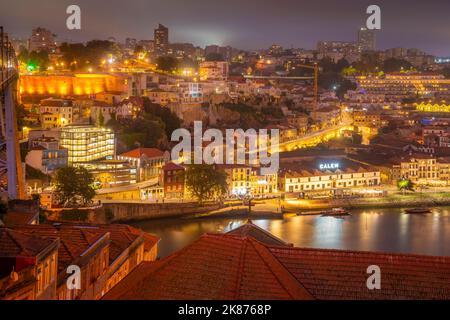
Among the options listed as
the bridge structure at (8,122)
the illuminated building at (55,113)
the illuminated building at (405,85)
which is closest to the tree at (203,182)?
the illuminated building at (55,113)

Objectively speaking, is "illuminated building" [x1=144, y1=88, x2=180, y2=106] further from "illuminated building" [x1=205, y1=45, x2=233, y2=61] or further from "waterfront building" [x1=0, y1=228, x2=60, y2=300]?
"illuminated building" [x1=205, y1=45, x2=233, y2=61]

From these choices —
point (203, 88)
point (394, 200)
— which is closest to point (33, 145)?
point (394, 200)

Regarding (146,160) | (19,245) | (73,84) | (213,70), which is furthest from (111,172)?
(213,70)

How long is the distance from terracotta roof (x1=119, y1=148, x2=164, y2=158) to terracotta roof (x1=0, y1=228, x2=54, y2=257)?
7784 millimetres

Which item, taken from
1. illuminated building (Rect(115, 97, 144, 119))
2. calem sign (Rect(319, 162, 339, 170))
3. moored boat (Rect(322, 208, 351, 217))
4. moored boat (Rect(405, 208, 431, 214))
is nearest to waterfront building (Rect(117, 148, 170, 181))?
illuminated building (Rect(115, 97, 144, 119))

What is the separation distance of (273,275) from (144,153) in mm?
8465

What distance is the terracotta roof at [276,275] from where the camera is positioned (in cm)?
205

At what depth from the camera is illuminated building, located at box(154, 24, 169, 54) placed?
29359 mm

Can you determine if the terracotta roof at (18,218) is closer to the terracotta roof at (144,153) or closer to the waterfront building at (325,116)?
the terracotta roof at (144,153)

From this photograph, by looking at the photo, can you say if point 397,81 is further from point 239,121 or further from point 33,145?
point 33,145

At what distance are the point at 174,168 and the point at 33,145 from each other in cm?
194

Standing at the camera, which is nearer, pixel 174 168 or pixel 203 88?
pixel 174 168

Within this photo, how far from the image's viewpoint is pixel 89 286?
10.4ft

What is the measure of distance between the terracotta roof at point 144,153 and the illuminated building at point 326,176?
2.14 metres
